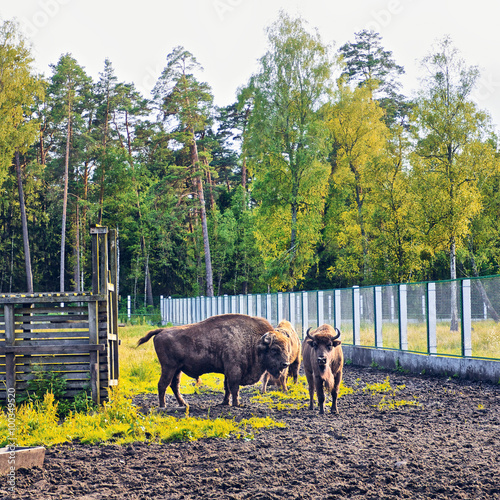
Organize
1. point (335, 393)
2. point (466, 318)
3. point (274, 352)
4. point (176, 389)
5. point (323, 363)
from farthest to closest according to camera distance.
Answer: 1. point (466, 318)
2. point (176, 389)
3. point (274, 352)
4. point (335, 393)
5. point (323, 363)

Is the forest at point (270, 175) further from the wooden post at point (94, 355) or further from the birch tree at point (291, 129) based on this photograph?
the wooden post at point (94, 355)

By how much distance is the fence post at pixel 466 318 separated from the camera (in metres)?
13.5

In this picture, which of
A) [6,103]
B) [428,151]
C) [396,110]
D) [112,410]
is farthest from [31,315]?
[396,110]

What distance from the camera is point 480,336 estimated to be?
13.2 m

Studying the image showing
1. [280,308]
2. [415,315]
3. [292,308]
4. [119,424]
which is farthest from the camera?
[280,308]

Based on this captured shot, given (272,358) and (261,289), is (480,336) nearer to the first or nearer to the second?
(272,358)

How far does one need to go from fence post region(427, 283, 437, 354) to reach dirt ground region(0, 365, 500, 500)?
5.21m

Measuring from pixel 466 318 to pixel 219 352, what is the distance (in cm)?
548

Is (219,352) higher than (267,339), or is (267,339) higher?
(267,339)

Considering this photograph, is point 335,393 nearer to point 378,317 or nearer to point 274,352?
point 274,352

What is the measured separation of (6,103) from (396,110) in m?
29.5

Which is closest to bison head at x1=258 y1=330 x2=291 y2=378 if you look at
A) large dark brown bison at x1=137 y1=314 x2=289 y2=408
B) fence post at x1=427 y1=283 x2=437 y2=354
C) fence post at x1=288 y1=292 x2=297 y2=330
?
large dark brown bison at x1=137 y1=314 x2=289 y2=408

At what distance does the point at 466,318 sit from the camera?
44.5 ft

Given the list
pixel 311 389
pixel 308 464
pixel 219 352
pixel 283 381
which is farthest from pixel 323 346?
pixel 308 464
